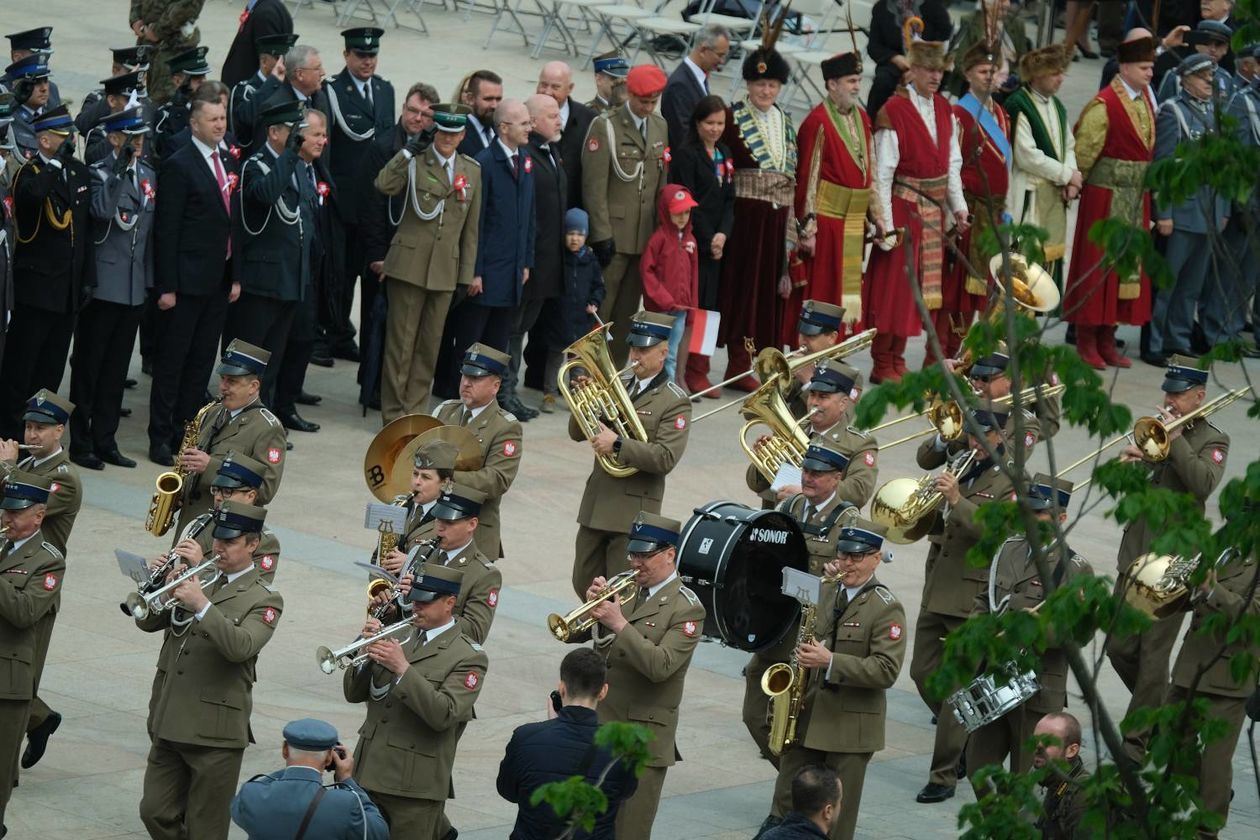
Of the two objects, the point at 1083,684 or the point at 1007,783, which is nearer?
the point at 1083,684

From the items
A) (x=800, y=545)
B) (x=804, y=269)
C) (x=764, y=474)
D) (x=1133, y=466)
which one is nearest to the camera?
(x=1133, y=466)

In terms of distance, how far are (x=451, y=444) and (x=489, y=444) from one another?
0.42 m

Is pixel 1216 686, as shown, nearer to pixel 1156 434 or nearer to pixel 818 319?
pixel 1156 434

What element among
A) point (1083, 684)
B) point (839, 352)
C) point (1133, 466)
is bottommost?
point (839, 352)

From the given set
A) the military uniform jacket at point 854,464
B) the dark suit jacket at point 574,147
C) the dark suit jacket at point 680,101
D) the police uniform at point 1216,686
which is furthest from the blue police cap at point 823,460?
the dark suit jacket at point 680,101

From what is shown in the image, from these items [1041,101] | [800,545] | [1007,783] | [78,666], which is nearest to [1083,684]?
[1007,783]

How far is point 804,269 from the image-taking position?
18.0 meters

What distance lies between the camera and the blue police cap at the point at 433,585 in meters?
9.62

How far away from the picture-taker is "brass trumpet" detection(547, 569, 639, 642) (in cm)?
1005

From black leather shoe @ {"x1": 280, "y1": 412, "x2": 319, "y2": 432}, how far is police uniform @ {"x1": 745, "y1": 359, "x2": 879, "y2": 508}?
4.45 m

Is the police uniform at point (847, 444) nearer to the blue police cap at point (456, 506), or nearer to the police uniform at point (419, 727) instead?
the blue police cap at point (456, 506)

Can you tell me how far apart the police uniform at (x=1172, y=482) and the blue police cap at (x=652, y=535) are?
10.00 feet

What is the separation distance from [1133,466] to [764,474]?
18.2ft

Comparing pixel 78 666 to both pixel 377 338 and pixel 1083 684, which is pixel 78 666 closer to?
pixel 377 338
